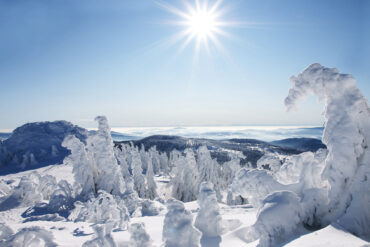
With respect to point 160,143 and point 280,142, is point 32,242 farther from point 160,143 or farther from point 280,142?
point 280,142

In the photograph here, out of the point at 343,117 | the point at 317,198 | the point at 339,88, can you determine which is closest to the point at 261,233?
the point at 317,198

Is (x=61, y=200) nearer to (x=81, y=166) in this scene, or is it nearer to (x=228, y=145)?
(x=81, y=166)

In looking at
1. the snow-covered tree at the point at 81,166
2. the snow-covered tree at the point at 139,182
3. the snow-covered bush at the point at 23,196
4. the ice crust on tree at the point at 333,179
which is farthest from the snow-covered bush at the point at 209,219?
the snow-covered tree at the point at 139,182

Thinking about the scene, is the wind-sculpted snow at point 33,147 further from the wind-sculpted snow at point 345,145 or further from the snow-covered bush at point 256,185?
the wind-sculpted snow at point 345,145

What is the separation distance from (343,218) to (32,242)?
764 cm

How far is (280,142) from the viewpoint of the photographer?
18925 centimetres

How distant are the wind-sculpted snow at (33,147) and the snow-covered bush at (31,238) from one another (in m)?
44.5

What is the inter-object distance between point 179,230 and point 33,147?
6440 centimetres

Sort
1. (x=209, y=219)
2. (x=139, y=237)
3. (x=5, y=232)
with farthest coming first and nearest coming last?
(x=209, y=219) < (x=5, y=232) < (x=139, y=237)

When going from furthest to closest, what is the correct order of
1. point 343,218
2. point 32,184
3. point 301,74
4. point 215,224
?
point 32,184 < point 215,224 < point 301,74 < point 343,218

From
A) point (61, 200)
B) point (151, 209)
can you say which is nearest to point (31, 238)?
point (151, 209)

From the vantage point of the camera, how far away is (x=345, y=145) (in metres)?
4.63

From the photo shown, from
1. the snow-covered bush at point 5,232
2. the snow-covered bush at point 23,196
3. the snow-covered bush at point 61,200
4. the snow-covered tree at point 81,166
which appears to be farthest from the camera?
the snow-covered tree at point 81,166

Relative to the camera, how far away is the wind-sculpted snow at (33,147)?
47.0 m
